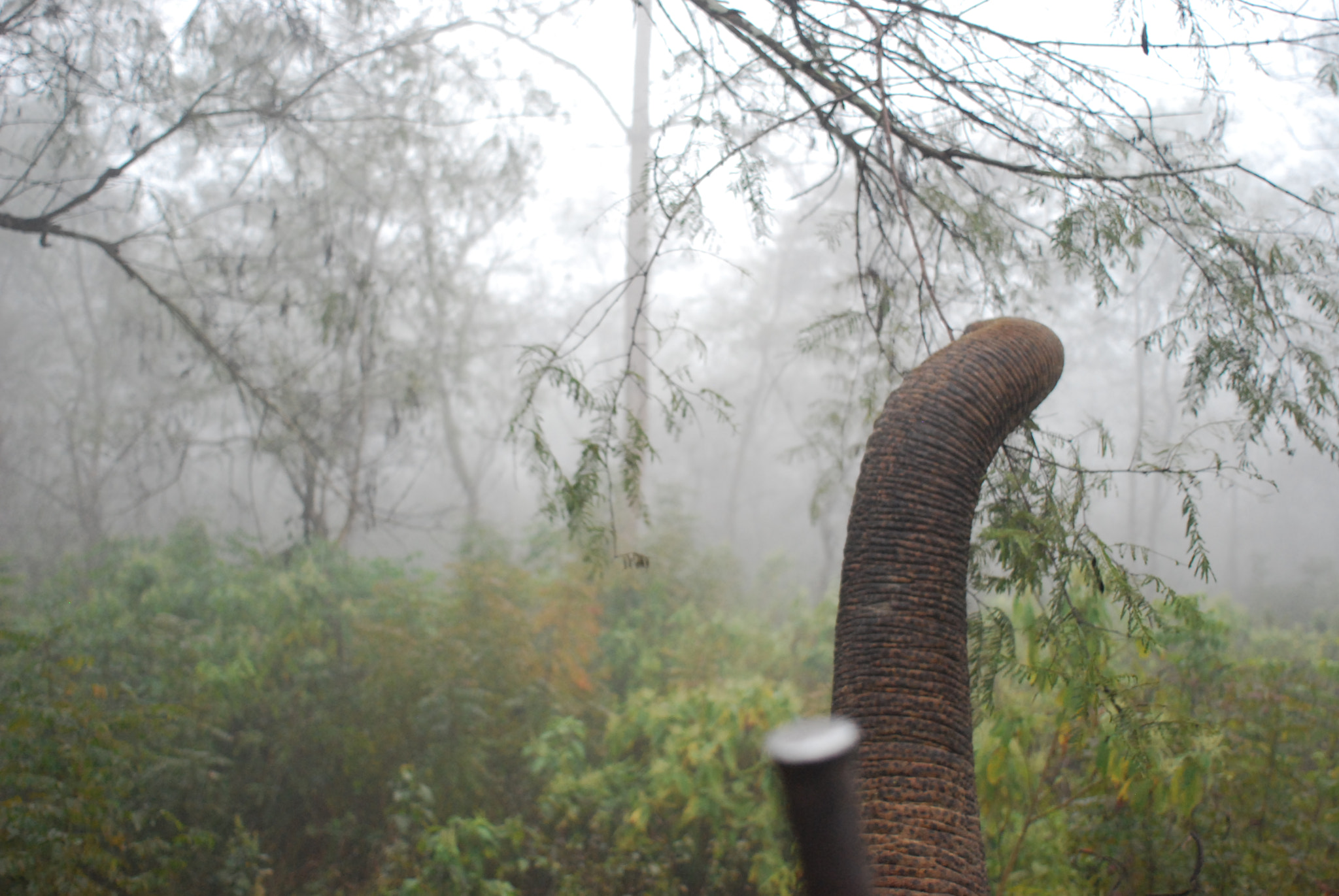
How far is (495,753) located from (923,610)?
185 inches

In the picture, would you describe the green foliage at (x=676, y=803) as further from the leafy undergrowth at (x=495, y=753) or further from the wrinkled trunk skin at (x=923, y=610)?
the wrinkled trunk skin at (x=923, y=610)

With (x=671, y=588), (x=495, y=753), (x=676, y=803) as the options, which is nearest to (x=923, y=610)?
(x=676, y=803)

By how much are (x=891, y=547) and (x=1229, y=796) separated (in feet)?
11.5

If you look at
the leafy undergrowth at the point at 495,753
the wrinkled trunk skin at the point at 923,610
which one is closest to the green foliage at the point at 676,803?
the leafy undergrowth at the point at 495,753

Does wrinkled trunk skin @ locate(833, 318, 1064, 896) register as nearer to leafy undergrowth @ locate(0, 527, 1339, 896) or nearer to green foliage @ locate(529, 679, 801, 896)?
leafy undergrowth @ locate(0, 527, 1339, 896)

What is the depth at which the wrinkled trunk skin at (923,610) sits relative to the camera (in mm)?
1438

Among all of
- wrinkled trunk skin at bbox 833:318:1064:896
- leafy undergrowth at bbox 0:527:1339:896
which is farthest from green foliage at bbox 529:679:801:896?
wrinkled trunk skin at bbox 833:318:1064:896

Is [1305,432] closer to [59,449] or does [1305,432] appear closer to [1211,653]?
[1211,653]

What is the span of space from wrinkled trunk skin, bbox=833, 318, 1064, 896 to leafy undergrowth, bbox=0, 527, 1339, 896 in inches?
24.6

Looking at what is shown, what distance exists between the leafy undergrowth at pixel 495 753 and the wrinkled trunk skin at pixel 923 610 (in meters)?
0.62

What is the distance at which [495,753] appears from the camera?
571 cm

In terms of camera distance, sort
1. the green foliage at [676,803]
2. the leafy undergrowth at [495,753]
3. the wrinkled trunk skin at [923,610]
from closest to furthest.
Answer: the wrinkled trunk skin at [923,610] < the leafy undergrowth at [495,753] < the green foliage at [676,803]

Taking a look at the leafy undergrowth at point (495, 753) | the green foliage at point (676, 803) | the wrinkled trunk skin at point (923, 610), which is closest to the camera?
the wrinkled trunk skin at point (923, 610)

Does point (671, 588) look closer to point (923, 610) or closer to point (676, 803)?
point (676, 803)
